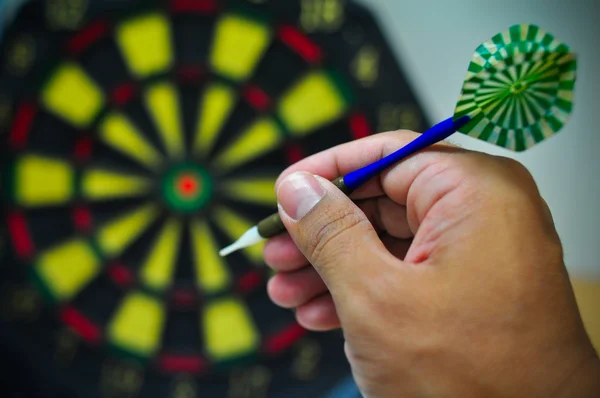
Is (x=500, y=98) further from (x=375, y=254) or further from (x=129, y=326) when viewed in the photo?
(x=129, y=326)

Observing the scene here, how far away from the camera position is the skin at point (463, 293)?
44 cm

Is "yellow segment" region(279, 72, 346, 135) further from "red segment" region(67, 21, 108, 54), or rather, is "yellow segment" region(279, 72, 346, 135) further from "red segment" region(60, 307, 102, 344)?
"red segment" region(60, 307, 102, 344)

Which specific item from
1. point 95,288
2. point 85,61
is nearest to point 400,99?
point 85,61

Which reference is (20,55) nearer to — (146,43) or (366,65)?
(146,43)

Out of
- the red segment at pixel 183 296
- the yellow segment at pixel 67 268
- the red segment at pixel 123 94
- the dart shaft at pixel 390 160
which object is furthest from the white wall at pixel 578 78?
the yellow segment at pixel 67 268

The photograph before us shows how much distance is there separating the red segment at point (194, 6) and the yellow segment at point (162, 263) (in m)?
0.42

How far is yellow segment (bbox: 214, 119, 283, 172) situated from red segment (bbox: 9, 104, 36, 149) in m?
0.35

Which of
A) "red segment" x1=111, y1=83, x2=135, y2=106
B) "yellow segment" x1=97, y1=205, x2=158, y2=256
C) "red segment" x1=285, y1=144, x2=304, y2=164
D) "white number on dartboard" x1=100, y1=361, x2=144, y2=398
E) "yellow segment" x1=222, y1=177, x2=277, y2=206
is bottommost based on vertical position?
"white number on dartboard" x1=100, y1=361, x2=144, y2=398

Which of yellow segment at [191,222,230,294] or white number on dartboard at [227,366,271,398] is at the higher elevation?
yellow segment at [191,222,230,294]

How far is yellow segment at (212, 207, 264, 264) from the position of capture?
99 centimetres

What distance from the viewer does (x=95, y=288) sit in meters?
1.02

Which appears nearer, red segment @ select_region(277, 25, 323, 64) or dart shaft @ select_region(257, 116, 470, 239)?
dart shaft @ select_region(257, 116, 470, 239)

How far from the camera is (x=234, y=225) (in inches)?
39.2

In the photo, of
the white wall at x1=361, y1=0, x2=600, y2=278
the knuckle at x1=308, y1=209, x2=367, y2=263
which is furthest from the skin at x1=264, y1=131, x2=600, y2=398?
the white wall at x1=361, y1=0, x2=600, y2=278
